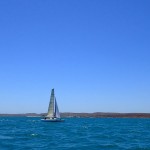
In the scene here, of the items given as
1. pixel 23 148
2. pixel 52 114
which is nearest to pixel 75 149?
pixel 23 148

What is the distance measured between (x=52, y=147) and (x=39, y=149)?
2.77m

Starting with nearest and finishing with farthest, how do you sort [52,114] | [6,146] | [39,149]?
[39,149] < [6,146] < [52,114]

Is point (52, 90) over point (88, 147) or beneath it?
over

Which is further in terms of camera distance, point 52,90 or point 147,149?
point 52,90

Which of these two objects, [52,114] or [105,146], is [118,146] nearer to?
[105,146]

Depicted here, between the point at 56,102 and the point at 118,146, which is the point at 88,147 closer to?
the point at 118,146

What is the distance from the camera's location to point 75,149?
133ft

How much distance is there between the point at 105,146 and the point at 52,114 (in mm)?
80232

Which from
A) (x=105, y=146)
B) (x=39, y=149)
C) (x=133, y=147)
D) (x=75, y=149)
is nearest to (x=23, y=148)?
(x=39, y=149)

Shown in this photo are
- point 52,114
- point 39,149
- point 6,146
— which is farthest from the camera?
point 52,114

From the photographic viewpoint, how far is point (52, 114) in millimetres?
123125

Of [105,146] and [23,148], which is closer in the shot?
[23,148]

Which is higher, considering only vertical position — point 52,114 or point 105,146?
point 52,114

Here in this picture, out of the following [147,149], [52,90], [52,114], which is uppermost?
[52,90]
